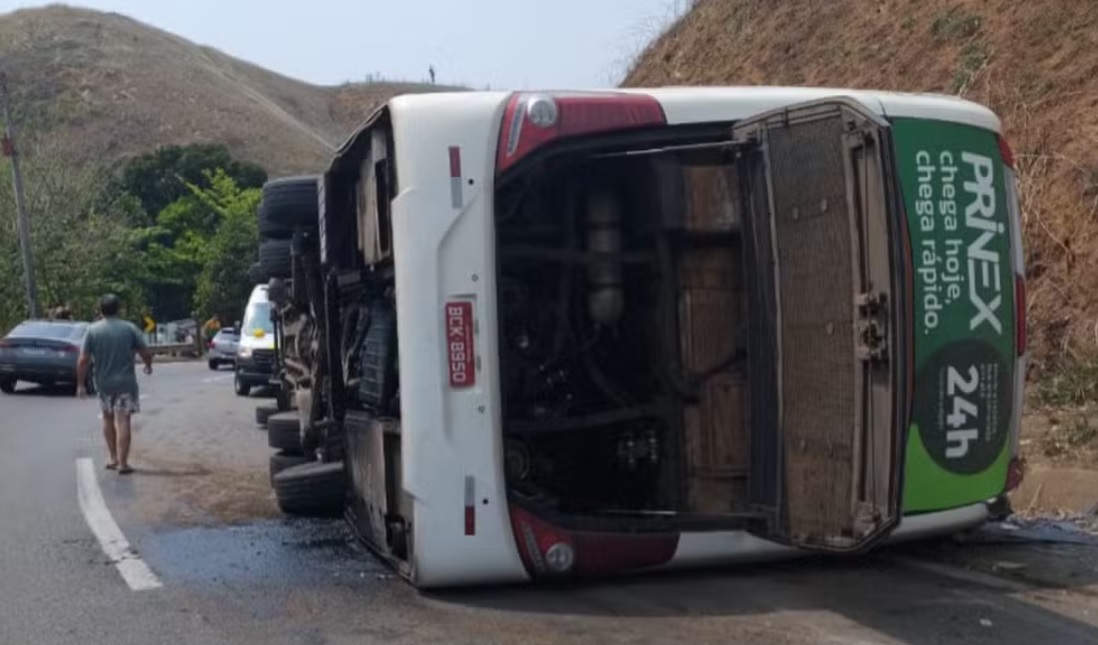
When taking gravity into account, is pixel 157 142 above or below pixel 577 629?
above

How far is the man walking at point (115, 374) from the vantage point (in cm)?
1351

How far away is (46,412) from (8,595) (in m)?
14.7

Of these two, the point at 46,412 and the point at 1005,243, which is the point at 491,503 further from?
the point at 46,412

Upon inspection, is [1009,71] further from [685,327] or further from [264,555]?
[264,555]

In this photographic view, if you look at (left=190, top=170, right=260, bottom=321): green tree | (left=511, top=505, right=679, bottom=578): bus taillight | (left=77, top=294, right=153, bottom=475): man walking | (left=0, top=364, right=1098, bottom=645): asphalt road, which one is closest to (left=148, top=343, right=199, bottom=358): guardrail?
(left=190, top=170, right=260, bottom=321): green tree

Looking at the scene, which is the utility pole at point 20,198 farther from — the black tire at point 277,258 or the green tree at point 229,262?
the black tire at point 277,258

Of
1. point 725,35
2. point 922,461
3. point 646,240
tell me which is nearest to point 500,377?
point 646,240

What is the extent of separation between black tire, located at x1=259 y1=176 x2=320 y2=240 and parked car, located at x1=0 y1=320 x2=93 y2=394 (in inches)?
620

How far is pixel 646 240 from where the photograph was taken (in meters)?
7.53

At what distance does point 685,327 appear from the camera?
24.6 ft

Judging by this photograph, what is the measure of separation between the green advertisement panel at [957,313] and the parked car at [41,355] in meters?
22.0

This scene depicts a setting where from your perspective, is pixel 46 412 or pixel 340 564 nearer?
pixel 340 564

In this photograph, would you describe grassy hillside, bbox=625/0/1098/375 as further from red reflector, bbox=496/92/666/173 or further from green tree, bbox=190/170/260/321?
green tree, bbox=190/170/260/321

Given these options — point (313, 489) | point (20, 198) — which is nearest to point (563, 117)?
point (313, 489)
